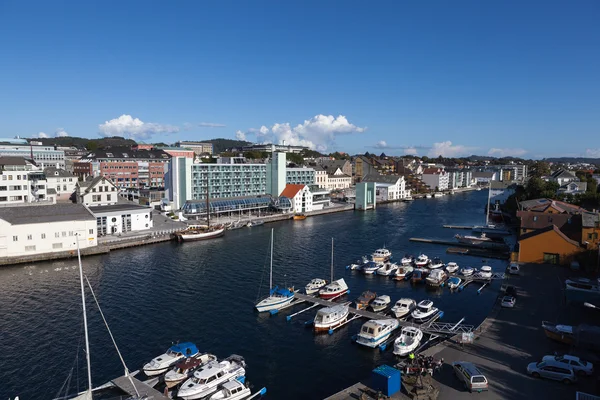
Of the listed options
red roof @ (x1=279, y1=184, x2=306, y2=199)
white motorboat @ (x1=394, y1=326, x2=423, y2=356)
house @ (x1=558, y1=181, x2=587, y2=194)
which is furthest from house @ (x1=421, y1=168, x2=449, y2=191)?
white motorboat @ (x1=394, y1=326, x2=423, y2=356)

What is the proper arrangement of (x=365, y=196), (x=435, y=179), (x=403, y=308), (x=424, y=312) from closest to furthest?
(x=424, y=312) → (x=403, y=308) → (x=365, y=196) → (x=435, y=179)

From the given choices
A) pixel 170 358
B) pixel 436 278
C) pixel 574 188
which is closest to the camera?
pixel 170 358

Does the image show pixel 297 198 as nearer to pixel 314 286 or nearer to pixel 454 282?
pixel 314 286

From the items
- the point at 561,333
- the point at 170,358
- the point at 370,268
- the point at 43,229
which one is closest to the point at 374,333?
the point at 561,333

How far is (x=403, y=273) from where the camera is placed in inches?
1070

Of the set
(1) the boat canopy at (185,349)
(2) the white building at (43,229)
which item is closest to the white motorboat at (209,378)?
(1) the boat canopy at (185,349)

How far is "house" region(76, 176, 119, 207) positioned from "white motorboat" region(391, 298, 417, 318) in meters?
34.0

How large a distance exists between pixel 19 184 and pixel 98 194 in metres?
6.87

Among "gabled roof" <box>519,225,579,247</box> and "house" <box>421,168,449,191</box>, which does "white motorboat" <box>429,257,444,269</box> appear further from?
"house" <box>421,168,449,191</box>

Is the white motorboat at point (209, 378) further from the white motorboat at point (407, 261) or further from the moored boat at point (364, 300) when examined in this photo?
the white motorboat at point (407, 261)

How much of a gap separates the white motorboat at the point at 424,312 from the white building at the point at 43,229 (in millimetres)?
22416

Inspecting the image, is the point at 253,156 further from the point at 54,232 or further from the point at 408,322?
the point at 408,322

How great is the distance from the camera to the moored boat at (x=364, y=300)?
2112 centimetres

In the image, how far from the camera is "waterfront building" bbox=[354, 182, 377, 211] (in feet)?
207
